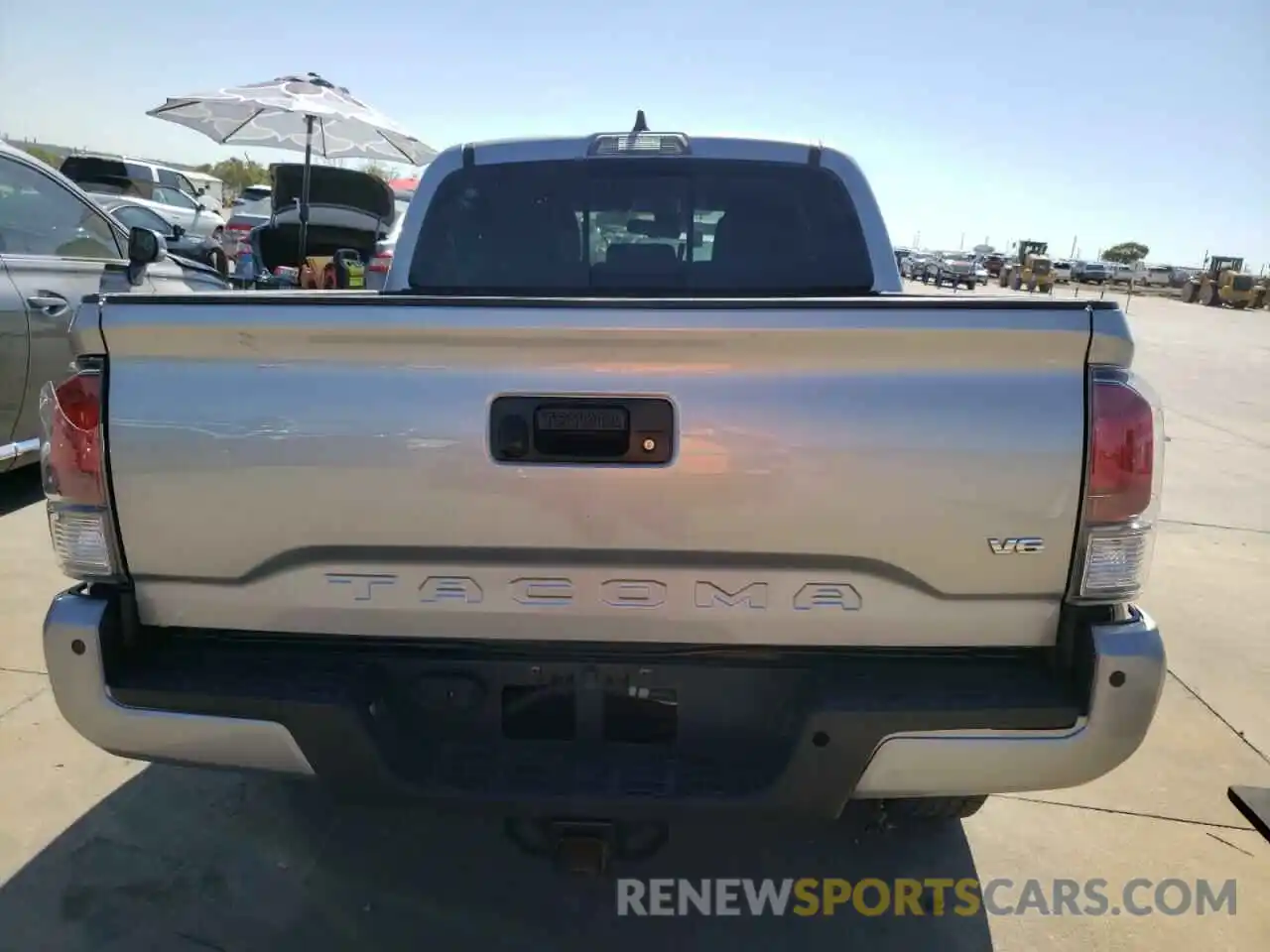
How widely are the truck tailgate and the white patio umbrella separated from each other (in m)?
7.56

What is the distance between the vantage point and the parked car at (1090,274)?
5723 centimetres

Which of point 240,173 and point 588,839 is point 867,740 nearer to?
point 588,839

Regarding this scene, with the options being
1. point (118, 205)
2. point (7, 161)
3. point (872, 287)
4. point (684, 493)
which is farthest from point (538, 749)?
point (118, 205)

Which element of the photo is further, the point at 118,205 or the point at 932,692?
the point at 118,205

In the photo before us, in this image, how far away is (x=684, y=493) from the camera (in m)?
1.85

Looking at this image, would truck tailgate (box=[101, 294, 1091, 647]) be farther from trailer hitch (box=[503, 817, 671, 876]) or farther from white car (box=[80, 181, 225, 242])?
white car (box=[80, 181, 225, 242])

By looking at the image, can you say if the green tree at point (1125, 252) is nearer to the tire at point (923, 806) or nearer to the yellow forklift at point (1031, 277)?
the yellow forklift at point (1031, 277)

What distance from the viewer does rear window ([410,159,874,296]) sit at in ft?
11.1

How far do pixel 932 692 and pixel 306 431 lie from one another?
138 cm

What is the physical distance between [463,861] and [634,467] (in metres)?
1.46

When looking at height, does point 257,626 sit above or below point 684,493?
below

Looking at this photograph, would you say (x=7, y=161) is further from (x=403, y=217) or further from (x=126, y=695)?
(x=126, y=695)

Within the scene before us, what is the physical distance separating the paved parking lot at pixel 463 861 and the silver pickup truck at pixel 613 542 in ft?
1.74

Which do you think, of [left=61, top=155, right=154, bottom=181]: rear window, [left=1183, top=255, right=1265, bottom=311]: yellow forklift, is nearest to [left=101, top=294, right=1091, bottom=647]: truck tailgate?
[left=61, top=155, right=154, bottom=181]: rear window
